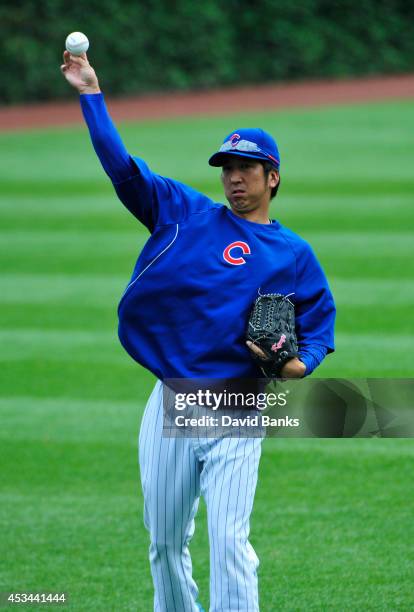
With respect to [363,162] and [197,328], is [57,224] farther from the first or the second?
[197,328]

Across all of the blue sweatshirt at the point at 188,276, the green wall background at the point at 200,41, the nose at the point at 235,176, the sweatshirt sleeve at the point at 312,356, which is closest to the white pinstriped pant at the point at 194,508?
the blue sweatshirt at the point at 188,276

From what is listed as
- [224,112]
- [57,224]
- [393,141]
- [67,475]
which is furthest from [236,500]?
[224,112]

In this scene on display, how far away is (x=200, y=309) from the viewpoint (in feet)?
14.1

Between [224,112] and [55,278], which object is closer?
[55,278]

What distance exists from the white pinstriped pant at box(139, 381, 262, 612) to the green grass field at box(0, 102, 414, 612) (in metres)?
0.74

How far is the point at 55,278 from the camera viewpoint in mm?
11250

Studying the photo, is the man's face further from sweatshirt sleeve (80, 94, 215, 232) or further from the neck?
sweatshirt sleeve (80, 94, 215, 232)

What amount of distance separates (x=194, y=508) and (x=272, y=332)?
2.52ft

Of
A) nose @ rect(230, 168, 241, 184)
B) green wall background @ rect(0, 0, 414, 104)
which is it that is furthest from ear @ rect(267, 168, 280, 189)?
green wall background @ rect(0, 0, 414, 104)

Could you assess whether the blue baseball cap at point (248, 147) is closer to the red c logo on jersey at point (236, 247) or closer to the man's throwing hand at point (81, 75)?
the red c logo on jersey at point (236, 247)

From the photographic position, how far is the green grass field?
546cm

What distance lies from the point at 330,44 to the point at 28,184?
40.5 feet

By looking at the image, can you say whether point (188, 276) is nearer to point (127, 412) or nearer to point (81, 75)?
point (81, 75)

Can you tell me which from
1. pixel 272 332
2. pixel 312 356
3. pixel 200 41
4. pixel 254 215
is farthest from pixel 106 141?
pixel 200 41
